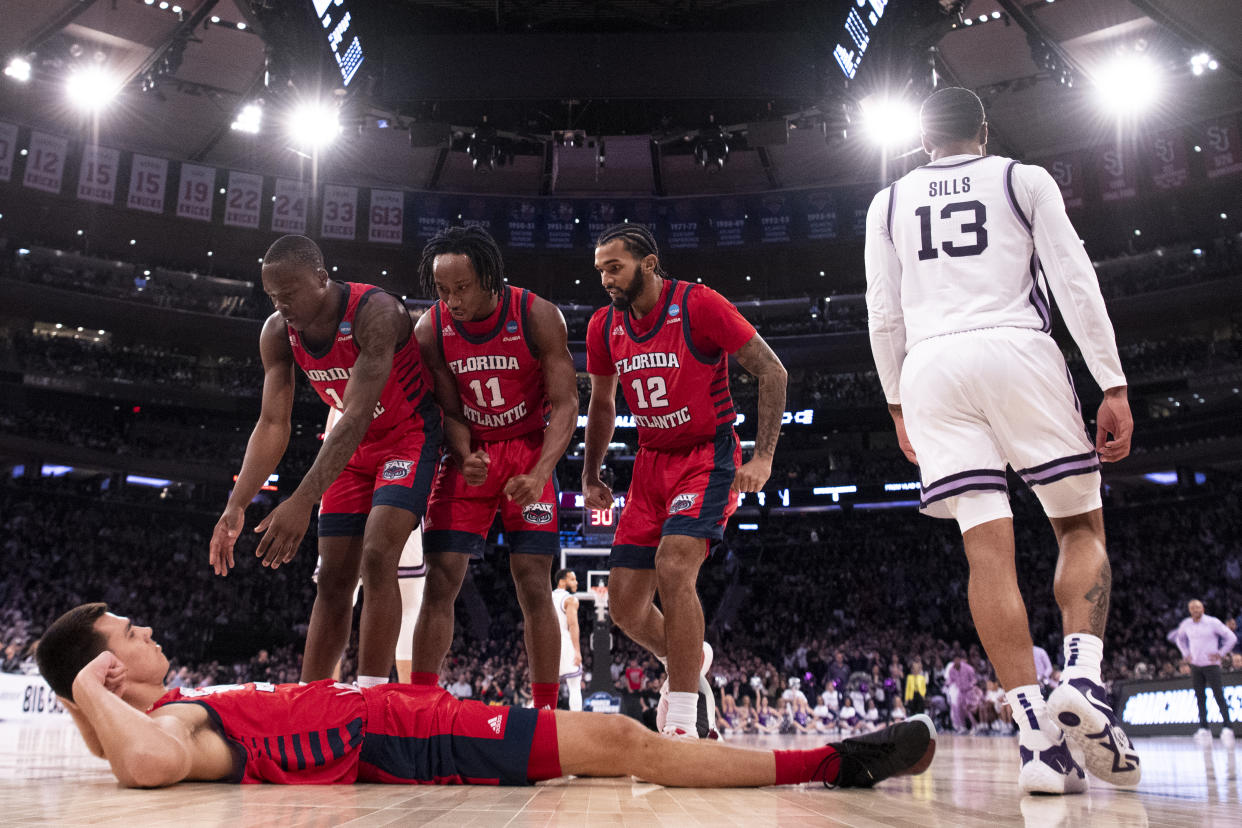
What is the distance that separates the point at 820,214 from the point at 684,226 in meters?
3.57

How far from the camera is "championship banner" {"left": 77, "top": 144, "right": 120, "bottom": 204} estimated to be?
21922 millimetres

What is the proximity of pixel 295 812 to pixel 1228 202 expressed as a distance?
26886 mm

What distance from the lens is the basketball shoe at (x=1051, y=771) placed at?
251cm

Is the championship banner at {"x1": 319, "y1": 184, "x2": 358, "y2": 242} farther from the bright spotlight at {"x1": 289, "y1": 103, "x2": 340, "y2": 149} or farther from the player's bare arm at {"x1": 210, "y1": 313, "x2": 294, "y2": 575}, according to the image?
the player's bare arm at {"x1": 210, "y1": 313, "x2": 294, "y2": 575}

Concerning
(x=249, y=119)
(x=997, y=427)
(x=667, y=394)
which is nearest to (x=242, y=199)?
(x=249, y=119)

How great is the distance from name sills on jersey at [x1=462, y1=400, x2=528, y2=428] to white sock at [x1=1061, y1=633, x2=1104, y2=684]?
2494 millimetres

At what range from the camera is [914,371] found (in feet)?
10.2

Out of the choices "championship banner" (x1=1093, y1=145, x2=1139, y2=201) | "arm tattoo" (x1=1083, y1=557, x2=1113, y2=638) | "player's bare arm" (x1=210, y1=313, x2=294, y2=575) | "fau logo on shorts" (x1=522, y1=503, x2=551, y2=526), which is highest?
"championship banner" (x1=1093, y1=145, x2=1139, y2=201)

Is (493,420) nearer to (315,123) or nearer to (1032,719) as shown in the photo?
(1032,719)

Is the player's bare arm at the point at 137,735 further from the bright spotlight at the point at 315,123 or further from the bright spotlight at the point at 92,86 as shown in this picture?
the bright spotlight at the point at 92,86

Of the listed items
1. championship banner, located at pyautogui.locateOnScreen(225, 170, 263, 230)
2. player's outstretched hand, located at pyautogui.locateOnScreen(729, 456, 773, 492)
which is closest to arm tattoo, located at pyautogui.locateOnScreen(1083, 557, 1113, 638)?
player's outstretched hand, located at pyautogui.locateOnScreen(729, 456, 773, 492)

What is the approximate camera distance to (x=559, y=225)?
1001 inches

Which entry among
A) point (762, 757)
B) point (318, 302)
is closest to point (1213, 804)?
point (762, 757)

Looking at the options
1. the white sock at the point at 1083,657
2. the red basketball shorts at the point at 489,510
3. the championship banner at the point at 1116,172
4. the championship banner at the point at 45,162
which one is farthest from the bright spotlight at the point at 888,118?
the championship banner at the point at 45,162
